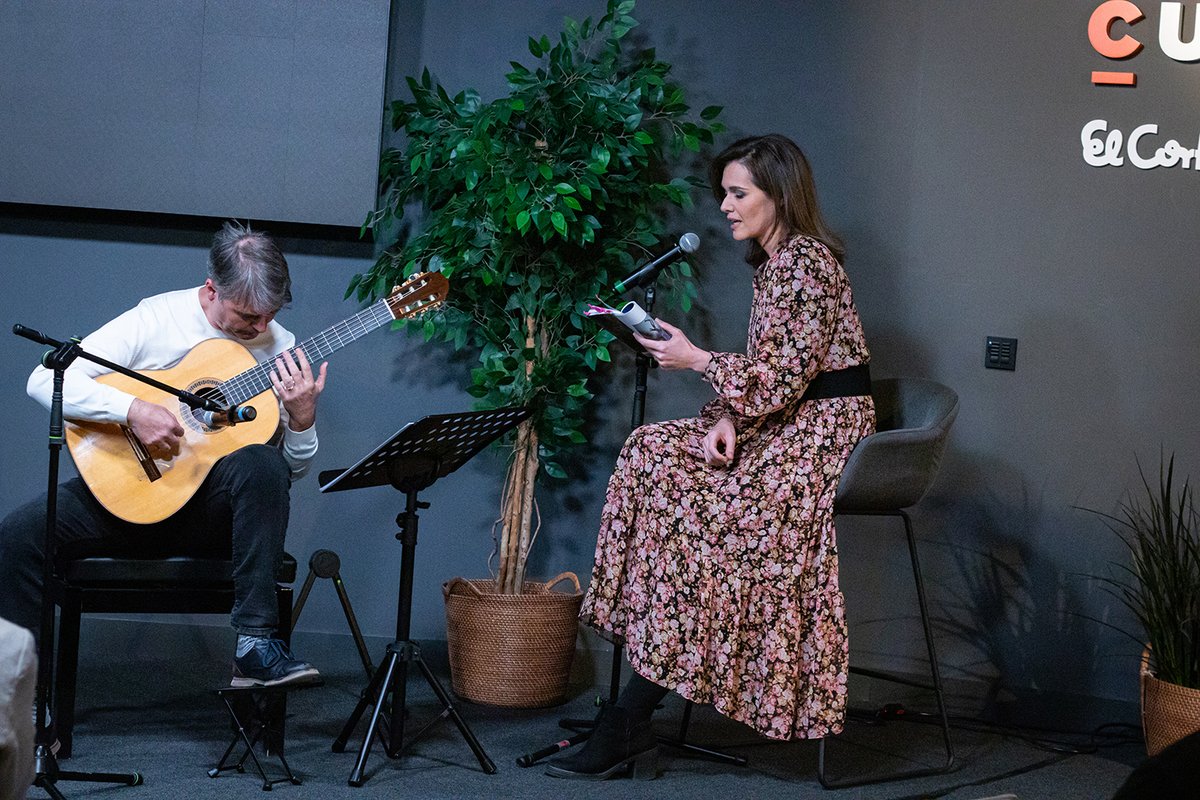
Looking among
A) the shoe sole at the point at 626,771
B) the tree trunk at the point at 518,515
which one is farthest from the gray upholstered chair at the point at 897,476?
the tree trunk at the point at 518,515

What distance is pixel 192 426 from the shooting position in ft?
9.22

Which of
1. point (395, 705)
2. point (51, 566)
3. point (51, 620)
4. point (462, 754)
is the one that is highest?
point (51, 566)

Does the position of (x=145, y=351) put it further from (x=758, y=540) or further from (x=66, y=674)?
(x=758, y=540)

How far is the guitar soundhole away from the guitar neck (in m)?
0.02

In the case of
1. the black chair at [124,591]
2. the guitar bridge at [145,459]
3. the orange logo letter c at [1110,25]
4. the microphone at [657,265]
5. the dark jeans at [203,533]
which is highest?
the orange logo letter c at [1110,25]

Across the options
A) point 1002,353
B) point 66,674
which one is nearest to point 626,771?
point 66,674

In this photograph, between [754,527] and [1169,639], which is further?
[1169,639]

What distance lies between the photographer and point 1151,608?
2.98m

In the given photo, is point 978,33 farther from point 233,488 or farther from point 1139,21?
point 233,488

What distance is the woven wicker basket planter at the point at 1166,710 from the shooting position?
2836 millimetres

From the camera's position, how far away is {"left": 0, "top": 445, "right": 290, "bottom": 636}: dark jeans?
106 inches

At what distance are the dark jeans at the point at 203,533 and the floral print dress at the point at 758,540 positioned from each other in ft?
2.52

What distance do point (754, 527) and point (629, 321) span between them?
0.56 metres

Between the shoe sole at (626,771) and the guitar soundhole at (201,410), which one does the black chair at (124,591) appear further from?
the shoe sole at (626,771)
